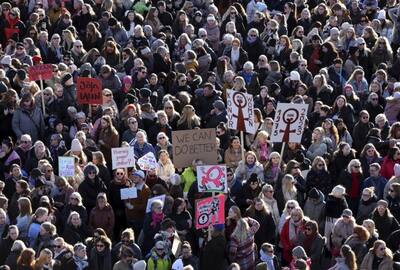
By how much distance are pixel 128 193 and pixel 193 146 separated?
1.27 meters

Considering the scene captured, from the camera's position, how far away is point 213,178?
76.0ft

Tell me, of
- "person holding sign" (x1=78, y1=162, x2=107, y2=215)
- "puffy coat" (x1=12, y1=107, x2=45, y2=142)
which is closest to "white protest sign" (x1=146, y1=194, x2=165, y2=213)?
"person holding sign" (x1=78, y1=162, x2=107, y2=215)

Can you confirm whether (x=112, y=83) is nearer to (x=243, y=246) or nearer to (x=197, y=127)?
(x=197, y=127)

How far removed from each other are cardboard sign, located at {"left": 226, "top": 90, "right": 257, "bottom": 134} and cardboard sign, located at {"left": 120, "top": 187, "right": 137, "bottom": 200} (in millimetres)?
2101

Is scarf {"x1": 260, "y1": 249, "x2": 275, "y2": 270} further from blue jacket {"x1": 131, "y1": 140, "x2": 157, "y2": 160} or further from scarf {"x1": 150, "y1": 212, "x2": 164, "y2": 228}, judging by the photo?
blue jacket {"x1": 131, "y1": 140, "x2": 157, "y2": 160}

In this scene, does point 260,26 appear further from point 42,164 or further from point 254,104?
point 42,164

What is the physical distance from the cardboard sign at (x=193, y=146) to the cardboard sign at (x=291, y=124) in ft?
3.46

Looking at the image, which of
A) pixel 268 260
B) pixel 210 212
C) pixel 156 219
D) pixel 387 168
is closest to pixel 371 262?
pixel 268 260

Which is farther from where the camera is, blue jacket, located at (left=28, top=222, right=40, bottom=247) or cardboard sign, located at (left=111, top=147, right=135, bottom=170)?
cardboard sign, located at (left=111, top=147, right=135, bottom=170)

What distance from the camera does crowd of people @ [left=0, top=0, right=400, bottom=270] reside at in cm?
2250

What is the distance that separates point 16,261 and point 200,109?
6464mm

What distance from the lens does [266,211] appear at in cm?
2322

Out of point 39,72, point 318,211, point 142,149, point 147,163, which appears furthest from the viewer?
point 39,72

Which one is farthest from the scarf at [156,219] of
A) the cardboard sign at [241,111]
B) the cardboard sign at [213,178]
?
the cardboard sign at [241,111]
